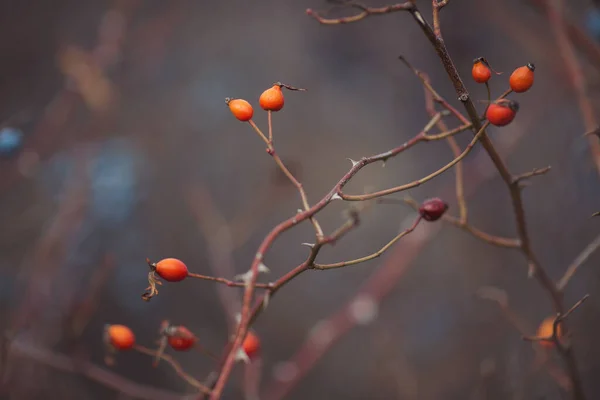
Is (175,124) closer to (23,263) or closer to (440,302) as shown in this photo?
(23,263)

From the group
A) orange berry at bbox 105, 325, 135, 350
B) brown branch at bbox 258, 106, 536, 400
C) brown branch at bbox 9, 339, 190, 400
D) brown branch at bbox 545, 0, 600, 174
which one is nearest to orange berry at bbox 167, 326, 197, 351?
orange berry at bbox 105, 325, 135, 350

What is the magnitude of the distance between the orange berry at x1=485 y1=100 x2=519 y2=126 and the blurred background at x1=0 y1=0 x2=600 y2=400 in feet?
1.96

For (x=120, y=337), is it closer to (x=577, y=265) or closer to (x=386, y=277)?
(x=577, y=265)

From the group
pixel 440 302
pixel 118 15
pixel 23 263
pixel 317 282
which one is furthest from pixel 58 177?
pixel 440 302

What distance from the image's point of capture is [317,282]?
120cm

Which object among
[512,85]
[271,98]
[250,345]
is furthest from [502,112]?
[250,345]

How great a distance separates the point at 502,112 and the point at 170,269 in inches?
10.7

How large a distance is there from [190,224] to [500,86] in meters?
0.76

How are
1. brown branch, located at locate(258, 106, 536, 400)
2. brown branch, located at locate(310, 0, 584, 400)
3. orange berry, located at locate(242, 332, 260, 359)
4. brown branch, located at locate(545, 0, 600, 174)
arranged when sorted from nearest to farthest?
brown branch, located at locate(310, 0, 584, 400) < orange berry, located at locate(242, 332, 260, 359) < brown branch, located at locate(545, 0, 600, 174) < brown branch, located at locate(258, 106, 536, 400)

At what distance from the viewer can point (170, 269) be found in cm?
40

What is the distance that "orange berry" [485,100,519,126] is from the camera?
1.27ft

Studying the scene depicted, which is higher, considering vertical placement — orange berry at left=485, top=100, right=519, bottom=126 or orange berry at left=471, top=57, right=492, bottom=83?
orange berry at left=471, top=57, right=492, bottom=83

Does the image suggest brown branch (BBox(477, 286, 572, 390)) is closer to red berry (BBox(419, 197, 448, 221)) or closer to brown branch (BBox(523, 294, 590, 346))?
brown branch (BBox(523, 294, 590, 346))

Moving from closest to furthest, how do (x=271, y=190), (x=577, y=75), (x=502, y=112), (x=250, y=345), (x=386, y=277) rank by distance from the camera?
(x=502, y=112), (x=250, y=345), (x=577, y=75), (x=386, y=277), (x=271, y=190)
